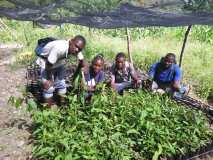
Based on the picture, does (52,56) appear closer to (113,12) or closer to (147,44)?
(113,12)

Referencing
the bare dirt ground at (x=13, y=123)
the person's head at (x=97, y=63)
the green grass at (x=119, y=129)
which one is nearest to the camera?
the green grass at (x=119, y=129)

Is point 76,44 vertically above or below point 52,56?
above

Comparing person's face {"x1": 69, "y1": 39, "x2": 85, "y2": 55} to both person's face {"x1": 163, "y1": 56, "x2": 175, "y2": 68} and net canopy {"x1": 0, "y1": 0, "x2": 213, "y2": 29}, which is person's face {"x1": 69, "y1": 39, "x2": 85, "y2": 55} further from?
person's face {"x1": 163, "y1": 56, "x2": 175, "y2": 68}

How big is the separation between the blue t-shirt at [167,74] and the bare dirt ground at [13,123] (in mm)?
2019

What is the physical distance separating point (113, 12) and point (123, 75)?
1821 millimetres

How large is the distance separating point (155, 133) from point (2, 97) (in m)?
2.84

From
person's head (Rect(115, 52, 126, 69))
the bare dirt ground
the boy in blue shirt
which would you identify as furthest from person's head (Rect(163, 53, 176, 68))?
the bare dirt ground

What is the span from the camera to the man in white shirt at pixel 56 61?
6.03 meters

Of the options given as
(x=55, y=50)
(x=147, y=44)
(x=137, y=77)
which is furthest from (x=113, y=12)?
(x=147, y=44)

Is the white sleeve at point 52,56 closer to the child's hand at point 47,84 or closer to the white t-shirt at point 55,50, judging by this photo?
the white t-shirt at point 55,50

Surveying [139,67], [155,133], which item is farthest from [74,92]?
[139,67]

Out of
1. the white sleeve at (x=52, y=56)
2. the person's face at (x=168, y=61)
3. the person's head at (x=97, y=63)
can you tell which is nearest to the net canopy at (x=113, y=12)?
the white sleeve at (x=52, y=56)

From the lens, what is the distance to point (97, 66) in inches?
256

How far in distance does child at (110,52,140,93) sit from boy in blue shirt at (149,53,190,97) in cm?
28
